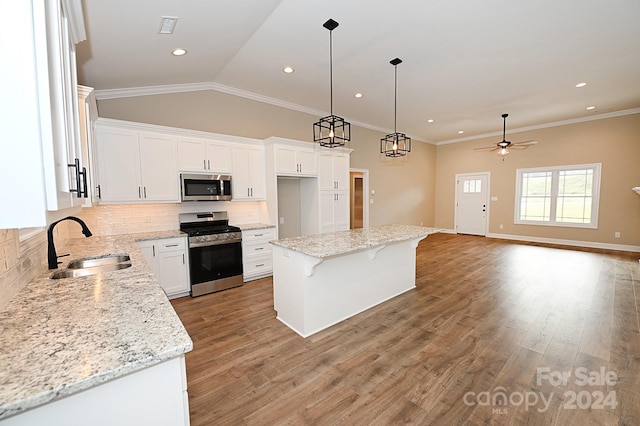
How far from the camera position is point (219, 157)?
401cm

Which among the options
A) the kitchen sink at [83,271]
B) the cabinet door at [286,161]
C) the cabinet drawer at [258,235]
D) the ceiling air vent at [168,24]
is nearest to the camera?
the kitchen sink at [83,271]

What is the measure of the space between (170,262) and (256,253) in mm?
1208

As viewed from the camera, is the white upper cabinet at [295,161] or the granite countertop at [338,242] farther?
the white upper cabinet at [295,161]

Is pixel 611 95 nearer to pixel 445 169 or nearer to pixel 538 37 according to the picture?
pixel 538 37

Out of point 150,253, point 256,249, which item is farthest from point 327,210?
point 150,253

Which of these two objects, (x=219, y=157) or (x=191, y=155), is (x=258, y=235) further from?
(x=191, y=155)

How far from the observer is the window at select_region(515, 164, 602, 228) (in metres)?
6.42

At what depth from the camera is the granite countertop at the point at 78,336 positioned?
0.72 metres

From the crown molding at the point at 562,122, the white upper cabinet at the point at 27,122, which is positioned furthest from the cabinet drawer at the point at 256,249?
the crown molding at the point at 562,122

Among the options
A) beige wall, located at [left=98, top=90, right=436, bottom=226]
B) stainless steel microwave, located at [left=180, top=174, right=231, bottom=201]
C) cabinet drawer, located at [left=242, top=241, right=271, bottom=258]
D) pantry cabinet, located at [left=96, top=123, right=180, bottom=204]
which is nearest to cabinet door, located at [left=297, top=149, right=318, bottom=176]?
beige wall, located at [left=98, top=90, right=436, bottom=226]

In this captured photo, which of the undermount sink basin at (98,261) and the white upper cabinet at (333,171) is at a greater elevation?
the white upper cabinet at (333,171)

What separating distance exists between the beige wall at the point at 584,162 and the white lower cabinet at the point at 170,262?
8.31m

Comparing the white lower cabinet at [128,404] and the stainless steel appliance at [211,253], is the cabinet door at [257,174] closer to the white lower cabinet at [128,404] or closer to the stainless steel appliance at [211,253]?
the stainless steel appliance at [211,253]

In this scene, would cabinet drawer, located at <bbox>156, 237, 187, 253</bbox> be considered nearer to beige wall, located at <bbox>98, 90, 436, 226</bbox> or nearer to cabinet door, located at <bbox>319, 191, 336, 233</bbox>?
beige wall, located at <bbox>98, 90, 436, 226</bbox>
